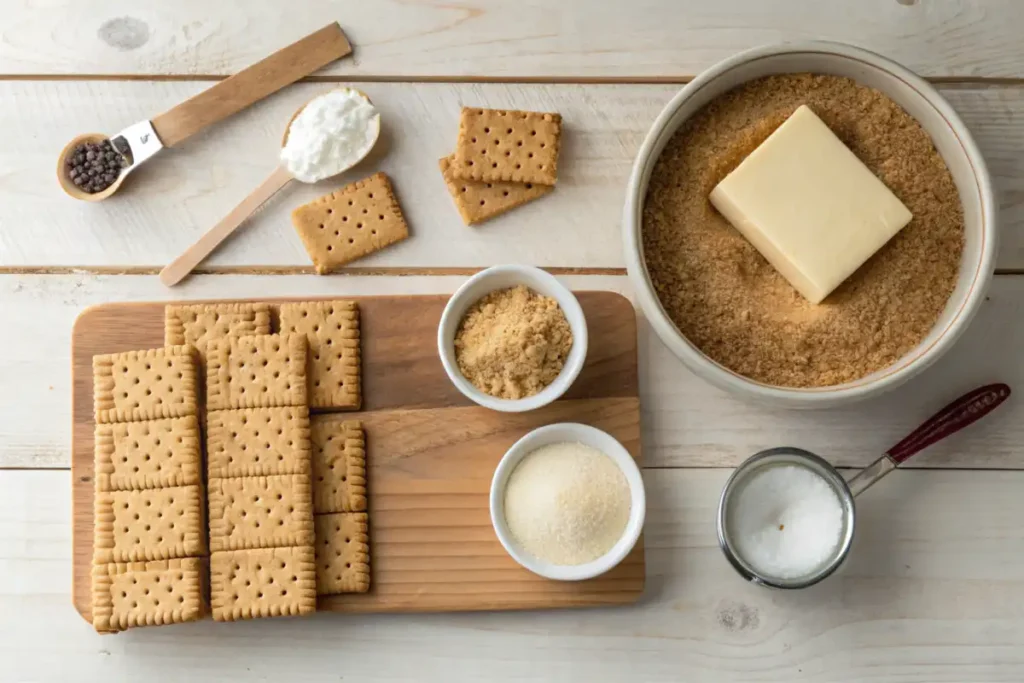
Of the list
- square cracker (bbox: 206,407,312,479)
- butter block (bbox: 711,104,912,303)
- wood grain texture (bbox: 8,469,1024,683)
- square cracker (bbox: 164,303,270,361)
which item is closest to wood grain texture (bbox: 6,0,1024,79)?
butter block (bbox: 711,104,912,303)

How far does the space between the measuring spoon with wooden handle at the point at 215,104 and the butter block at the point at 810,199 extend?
1.90ft

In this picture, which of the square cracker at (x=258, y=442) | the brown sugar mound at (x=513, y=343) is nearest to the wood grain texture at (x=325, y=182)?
the brown sugar mound at (x=513, y=343)

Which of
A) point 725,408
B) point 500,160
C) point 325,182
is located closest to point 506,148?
point 500,160

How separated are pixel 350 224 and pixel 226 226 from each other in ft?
0.55

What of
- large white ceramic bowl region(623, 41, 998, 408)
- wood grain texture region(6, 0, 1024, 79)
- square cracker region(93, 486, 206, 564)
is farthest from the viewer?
wood grain texture region(6, 0, 1024, 79)

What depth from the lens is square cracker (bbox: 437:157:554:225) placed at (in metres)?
1.25

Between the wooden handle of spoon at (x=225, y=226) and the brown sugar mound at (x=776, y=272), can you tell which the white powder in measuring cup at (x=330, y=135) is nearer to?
the wooden handle of spoon at (x=225, y=226)

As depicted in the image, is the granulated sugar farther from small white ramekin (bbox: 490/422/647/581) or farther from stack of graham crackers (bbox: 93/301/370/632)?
stack of graham crackers (bbox: 93/301/370/632)

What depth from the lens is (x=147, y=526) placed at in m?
1.18

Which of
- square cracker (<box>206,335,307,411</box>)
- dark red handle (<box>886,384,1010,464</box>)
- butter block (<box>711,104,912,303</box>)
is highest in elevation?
butter block (<box>711,104,912,303</box>)

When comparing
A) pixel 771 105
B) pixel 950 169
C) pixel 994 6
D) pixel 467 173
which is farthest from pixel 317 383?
pixel 994 6

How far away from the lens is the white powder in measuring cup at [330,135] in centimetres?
125

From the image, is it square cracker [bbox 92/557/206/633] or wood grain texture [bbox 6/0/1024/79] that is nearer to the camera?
square cracker [bbox 92/557/206/633]

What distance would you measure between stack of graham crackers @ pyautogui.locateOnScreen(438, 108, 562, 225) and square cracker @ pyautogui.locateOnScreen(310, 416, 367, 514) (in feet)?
1.08
